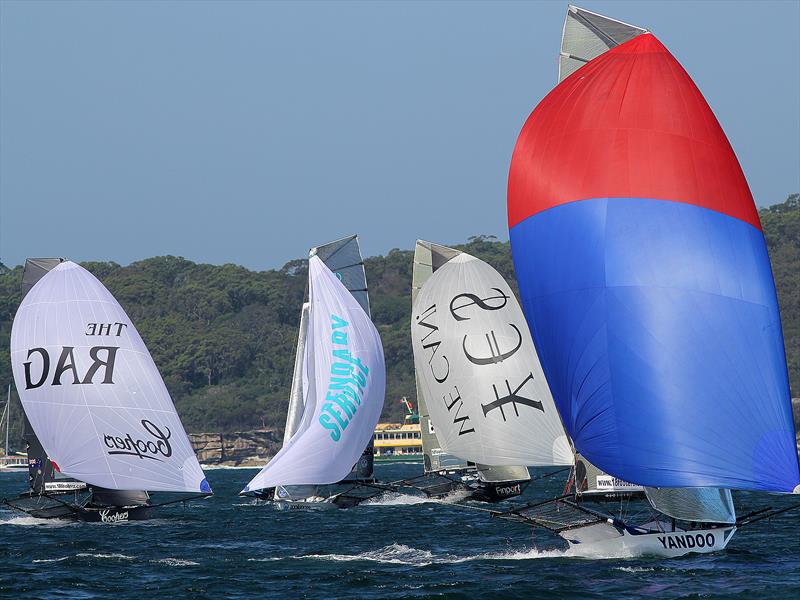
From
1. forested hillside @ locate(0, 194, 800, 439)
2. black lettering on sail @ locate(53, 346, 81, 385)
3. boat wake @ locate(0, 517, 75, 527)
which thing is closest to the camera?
black lettering on sail @ locate(53, 346, 81, 385)

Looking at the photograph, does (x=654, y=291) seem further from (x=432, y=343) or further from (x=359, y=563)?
(x=432, y=343)

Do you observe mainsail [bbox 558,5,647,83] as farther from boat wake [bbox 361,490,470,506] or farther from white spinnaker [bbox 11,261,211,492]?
boat wake [bbox 361,490,470,506]

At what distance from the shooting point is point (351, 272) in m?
40.8

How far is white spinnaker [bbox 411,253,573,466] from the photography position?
3206cm

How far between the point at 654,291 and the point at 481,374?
43.7 ft

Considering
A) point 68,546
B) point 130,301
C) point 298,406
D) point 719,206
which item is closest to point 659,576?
point 719,206

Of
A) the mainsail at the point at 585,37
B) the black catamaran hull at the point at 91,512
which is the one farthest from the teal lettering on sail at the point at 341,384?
the mainsail at the point at 585,37

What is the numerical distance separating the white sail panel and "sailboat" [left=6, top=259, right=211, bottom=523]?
13.0m

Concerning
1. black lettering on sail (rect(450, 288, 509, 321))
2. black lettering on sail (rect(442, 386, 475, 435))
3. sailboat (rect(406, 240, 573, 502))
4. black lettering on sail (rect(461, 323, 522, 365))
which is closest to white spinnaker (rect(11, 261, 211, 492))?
black lettering on sail (rect(442, 386, 475, 435))

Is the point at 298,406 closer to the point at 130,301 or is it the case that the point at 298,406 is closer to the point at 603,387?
the point at 603,387

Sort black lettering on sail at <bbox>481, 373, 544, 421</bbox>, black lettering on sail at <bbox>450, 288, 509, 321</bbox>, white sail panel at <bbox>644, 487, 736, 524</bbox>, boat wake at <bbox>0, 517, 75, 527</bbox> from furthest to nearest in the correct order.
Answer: boat wake at <bbox>0, 517, 75, 527</bbox> < black lettering on sail at <bbox>450, 288, 509, 321</bbox> < black lettering on sail at <bbox>481, 373, 544, 421</bbox> < white sail panel at <bbox>644, 487, 736, 524</bbox>

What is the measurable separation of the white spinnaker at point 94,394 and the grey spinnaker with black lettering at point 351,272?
7.99m

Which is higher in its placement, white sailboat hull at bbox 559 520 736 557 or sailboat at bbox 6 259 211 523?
sailboat at bbox 6 259 211 523

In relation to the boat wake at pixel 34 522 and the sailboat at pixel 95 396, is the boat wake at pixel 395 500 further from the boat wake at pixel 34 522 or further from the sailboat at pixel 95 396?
the sailboat at pixel 95 396
